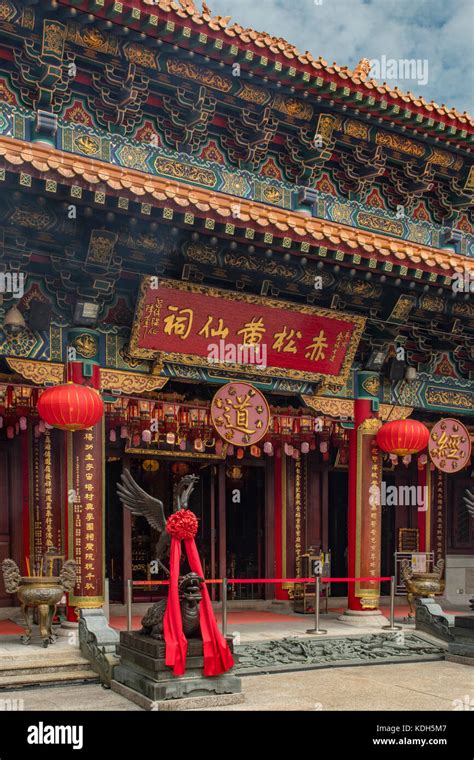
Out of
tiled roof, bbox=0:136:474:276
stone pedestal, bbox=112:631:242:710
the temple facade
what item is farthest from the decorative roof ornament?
stone pedestal, bbox=112:631:242:710

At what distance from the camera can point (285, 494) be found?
43.5ft

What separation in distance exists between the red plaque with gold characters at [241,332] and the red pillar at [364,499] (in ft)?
1.80

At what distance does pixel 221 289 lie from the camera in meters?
10.1

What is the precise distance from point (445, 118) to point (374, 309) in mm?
3379

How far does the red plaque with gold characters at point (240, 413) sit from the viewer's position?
10.0 metres

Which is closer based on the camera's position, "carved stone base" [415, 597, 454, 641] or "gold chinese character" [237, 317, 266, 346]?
"carved stone base" [415, 597, 454, 641]

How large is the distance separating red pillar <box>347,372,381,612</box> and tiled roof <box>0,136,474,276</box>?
6.53ft

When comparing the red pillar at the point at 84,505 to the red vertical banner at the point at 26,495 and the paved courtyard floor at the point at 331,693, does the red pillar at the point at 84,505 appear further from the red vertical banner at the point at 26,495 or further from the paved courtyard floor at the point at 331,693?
the red vertical banner at the point at 26,495

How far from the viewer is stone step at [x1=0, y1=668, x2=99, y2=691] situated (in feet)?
24.8

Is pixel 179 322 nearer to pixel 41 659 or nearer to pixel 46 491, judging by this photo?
pixel 46 491

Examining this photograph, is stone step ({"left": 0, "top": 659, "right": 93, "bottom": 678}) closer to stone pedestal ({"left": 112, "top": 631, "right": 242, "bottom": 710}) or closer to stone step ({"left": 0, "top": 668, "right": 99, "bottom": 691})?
stone step ({"left": 0, "top": 668, "right": 99, "bottom": 691})

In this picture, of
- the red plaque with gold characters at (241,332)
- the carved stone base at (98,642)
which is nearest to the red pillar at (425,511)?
the red plaque with gold characters at (241,332)

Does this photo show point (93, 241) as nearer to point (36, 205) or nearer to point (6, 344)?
point (36, 205)

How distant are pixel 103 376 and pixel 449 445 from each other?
17.5ft
